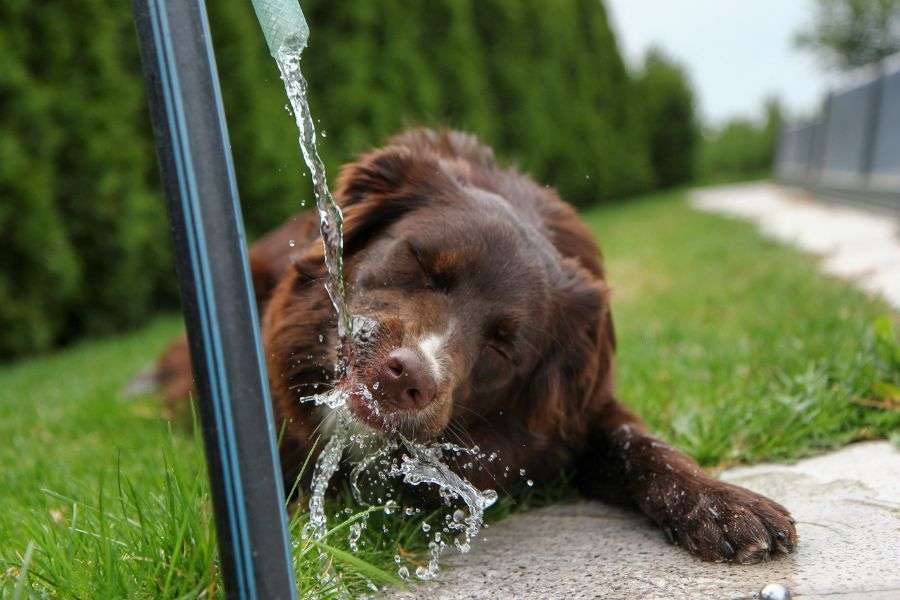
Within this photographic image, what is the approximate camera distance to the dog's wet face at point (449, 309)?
2207 millimetres

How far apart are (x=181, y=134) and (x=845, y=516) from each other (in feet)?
6.06

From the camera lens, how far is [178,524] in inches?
70.8

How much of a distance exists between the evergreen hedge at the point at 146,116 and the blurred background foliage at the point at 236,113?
0.05ft

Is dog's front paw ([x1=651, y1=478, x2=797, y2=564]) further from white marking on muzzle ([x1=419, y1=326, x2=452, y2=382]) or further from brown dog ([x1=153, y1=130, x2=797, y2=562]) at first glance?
white marking on muzzle ([x1=419, y1=326, x2=452, y2=382])

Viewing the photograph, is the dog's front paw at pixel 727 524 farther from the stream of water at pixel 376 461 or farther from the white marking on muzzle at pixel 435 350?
the white marking on muzzle at pixel 435 350

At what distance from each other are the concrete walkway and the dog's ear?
2.52 meters

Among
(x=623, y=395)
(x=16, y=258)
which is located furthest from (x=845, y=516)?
(x=16, y=258)

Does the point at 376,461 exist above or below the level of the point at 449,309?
below

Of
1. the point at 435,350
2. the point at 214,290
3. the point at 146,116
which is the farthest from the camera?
the point at 146,116

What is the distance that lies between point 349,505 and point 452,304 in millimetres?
632

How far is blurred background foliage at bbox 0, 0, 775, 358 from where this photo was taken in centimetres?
683

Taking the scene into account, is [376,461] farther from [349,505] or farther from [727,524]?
[727,524]

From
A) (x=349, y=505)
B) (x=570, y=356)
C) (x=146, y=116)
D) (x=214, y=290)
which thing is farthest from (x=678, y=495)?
(x=146, y=116)

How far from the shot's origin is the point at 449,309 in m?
2.40
